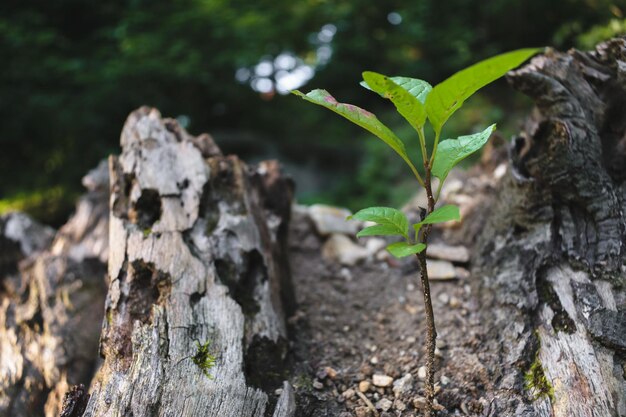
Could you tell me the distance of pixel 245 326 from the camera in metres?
1.79

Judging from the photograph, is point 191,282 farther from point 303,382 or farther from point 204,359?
point 303,382

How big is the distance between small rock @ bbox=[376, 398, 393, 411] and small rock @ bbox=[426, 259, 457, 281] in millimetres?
851

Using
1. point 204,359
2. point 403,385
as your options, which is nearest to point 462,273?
point 403,385

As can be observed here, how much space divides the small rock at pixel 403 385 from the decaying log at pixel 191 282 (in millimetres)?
417

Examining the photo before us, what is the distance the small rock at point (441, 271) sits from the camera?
238cm

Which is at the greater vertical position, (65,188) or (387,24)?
(387,24)

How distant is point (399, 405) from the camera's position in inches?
65.0

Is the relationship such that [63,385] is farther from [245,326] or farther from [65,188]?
[65,188]

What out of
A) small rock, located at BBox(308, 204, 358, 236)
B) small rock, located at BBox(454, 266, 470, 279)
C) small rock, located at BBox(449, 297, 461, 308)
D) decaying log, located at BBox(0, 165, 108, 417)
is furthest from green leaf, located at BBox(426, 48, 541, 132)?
decaying log, located at BBox(0, 165, 108, 417)

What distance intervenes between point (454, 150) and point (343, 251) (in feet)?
5.02

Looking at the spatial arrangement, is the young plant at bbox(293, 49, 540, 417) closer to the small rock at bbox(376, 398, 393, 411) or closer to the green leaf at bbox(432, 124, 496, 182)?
the green leaf at bbox(432, 124, 496, 182)

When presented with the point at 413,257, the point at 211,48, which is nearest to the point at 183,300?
the point at 413,257

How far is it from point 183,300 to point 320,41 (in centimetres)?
581

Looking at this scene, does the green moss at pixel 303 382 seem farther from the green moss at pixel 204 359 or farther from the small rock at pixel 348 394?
the green moss at pixel 204 359
